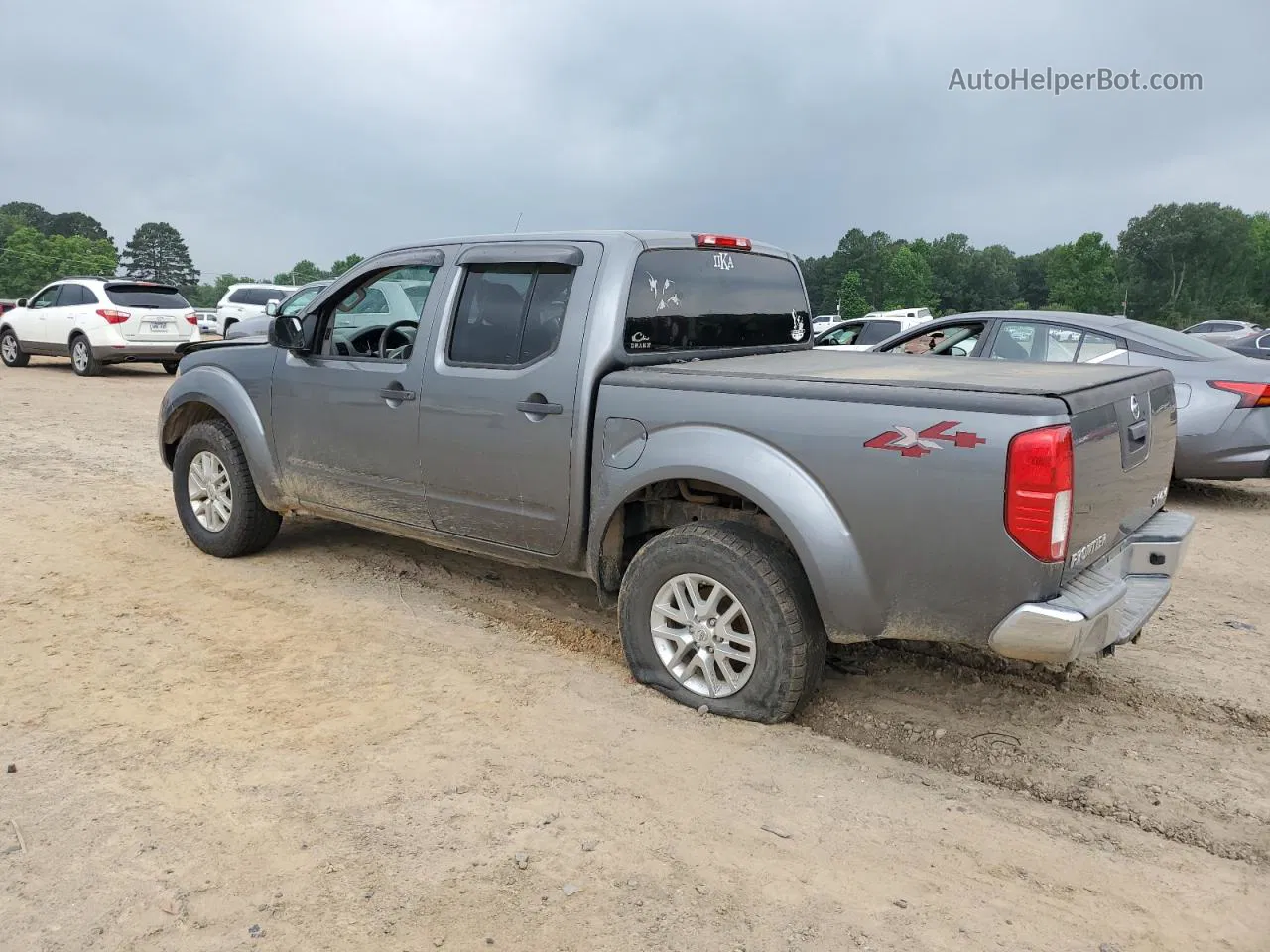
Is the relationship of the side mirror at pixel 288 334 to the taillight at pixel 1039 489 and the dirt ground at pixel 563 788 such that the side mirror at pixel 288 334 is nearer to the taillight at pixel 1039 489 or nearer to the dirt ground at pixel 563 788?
the dirt ground at pixel 563 788

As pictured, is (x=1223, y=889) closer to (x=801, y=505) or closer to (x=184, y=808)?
(x=801, y=505)

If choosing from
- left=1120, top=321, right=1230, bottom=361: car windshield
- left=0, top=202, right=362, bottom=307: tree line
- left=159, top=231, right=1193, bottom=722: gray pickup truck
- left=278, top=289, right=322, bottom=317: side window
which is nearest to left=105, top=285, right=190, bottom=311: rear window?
left=278, top=289, right=322, bottom=317: side window

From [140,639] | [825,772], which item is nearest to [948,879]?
[825,772]

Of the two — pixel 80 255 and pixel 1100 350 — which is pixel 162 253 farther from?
pixel 1100 350

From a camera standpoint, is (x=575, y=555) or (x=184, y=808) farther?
(x=575, y=555)

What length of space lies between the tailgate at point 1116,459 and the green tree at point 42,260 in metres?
74.9

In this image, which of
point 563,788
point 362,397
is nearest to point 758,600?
point 563,788

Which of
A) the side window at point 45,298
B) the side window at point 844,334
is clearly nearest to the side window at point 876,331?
the side window at point 844,334

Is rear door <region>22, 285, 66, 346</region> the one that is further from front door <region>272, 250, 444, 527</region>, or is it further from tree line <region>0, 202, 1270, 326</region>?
tree line <region>0, 202, 1270, 326</region>

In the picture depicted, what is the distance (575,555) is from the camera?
4.09 m

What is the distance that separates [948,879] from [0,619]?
447cm

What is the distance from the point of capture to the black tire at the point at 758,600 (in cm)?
342

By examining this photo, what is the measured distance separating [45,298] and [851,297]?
8024cm

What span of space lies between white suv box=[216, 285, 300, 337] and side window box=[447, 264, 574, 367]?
65.3 feet
